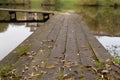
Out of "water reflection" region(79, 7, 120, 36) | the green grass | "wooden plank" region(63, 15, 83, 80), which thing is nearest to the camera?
"wooden plank" region(63, 15, 83, 80)

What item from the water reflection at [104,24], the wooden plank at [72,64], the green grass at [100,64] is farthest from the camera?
the water reflection at [104,24]

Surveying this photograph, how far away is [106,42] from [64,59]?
11.4 m

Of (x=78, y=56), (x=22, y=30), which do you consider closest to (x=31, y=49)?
(x=78, y=56)

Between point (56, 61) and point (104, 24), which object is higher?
point (104, 24)

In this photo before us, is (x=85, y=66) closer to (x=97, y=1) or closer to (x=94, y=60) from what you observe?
(x=94, y=60)

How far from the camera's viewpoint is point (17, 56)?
265 inches

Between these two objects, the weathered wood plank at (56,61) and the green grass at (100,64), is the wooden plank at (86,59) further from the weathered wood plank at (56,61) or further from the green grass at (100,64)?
the weathered wood plank at (56,61)

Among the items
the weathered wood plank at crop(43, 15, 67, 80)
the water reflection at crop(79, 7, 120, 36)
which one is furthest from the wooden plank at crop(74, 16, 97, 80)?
the water reflection at crop(79, 7, 120, 36)

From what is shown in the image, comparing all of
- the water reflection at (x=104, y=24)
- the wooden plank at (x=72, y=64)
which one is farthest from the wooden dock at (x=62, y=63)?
the water reflection at (x=104, y=24)

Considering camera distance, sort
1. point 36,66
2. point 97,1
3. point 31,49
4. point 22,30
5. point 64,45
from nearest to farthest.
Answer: point 36,66 < point 31,49 < point 64,45 < point 22,30 < point 97,1

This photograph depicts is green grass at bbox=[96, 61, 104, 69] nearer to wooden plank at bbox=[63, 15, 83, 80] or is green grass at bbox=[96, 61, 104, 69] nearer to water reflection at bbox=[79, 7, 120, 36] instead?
wooden plank at bbox=[63, 15, 83, 80]

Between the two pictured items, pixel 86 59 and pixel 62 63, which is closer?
pixel 62 63

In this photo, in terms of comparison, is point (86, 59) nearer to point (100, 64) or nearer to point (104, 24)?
point (100, 64)

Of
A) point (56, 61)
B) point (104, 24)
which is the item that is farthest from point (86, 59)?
point (104, 24)
